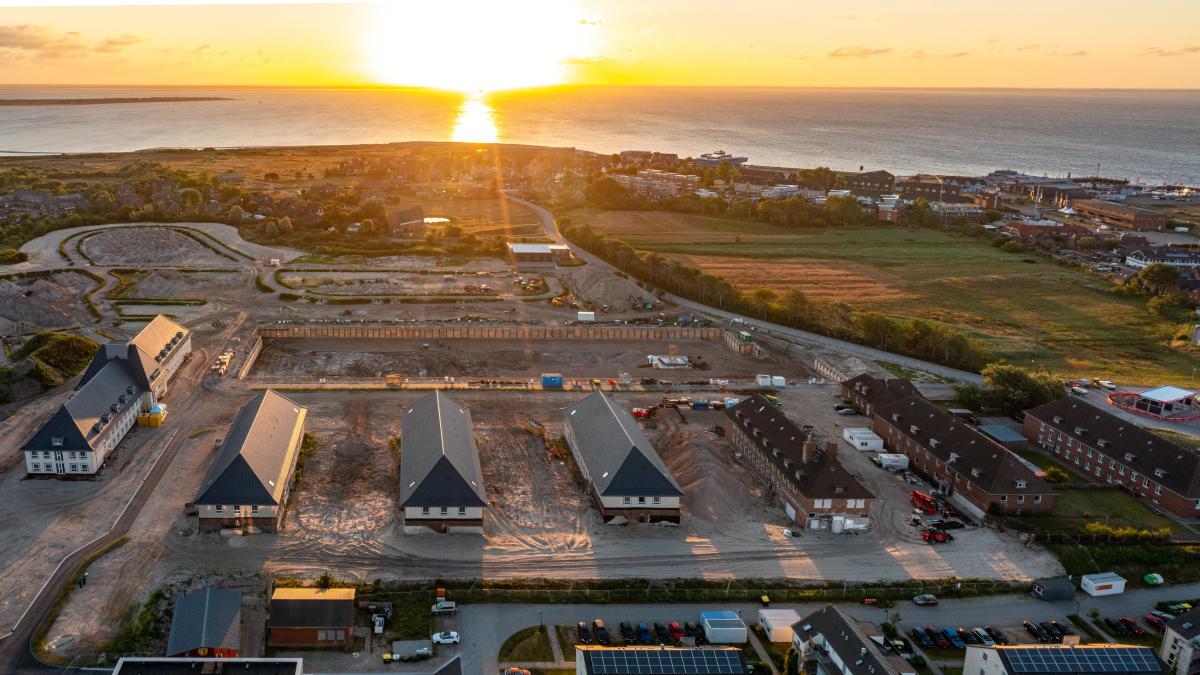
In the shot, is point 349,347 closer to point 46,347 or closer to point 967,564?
point 46,347

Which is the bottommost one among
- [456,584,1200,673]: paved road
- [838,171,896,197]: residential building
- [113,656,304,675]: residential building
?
[456,584,1200,673]: paved road

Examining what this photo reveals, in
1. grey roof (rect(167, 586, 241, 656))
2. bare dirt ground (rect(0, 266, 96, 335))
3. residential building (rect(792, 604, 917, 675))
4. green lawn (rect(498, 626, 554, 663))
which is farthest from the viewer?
bare dirt ground (rect(0, 266, 96, 335))

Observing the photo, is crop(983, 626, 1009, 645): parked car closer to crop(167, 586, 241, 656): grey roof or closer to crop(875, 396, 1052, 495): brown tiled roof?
crop(875, 396, 1052, 495): brown tiled roof

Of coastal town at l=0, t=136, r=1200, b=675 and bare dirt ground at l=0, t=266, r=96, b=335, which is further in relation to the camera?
bare dirt ground at l=0, t=266, r=96, b=335

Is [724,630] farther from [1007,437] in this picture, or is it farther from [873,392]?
[1007,437]

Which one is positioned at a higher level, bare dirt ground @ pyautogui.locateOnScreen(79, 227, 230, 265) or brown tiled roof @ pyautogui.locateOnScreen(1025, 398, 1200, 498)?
bare dirt ground @ pyautogui.locateOnScreen(79, 227, 230, 265)

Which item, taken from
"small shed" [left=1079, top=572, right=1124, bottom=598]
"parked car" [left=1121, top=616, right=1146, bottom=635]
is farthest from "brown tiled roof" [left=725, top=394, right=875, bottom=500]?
"parked car" [left=1121, top=616, right=1146, bottom=635]

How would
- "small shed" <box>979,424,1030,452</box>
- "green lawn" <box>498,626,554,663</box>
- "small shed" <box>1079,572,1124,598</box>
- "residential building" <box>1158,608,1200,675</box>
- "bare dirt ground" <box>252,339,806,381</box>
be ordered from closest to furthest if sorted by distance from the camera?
"residential building" <box>1158,608,1200,675</box>, "green lawn" <box>498,626,554,663</box>, "small shed" <box>1079,572,1124,598</box>, "small shed" <box>979,424,1030,452</box>, "bare dirt ground" <box>252,339,806,381</box>

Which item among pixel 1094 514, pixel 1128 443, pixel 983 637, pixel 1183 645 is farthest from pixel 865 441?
pixel 1183 645
